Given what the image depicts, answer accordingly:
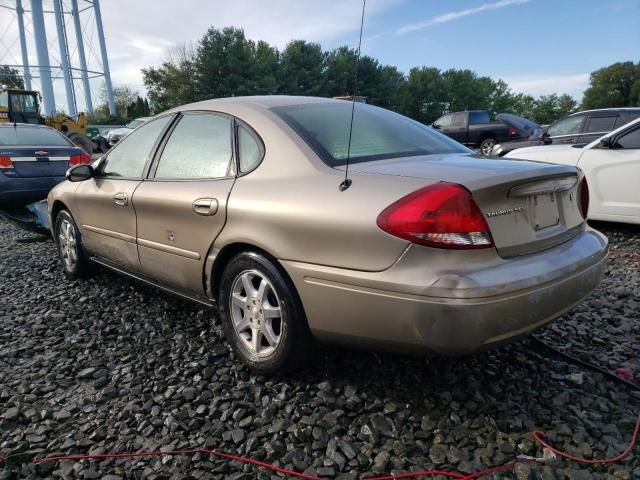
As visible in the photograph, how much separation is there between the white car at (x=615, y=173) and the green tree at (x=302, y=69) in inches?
1681

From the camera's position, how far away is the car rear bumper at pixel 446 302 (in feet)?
6.30

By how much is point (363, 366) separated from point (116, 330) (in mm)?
1704

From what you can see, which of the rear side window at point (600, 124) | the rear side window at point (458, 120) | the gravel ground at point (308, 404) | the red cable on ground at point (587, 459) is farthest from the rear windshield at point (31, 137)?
the rear side window at point (458, 120)

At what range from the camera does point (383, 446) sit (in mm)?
2070

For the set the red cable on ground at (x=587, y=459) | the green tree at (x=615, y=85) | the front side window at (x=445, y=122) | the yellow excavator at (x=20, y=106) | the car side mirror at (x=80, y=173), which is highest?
the green tree at (x=615, y=85)

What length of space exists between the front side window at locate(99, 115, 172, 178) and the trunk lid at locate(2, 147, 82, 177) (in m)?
4.14

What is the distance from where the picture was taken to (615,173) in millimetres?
5496

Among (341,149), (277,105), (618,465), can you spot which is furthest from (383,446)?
(277,105)

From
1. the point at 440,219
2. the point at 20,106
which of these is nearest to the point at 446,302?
the point at 440,219

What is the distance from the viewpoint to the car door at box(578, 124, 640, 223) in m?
5.36

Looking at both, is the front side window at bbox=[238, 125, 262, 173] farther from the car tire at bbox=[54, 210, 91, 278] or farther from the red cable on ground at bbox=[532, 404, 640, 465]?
the car tire at bbox=[54, 210, 91, 278]

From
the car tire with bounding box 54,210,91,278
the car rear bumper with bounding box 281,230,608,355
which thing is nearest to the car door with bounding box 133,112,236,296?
the car rear bumper with bounding box 281,230,608,355

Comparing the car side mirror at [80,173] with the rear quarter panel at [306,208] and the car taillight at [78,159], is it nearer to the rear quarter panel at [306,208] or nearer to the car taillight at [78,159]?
the rear quarter panel at [306,208]

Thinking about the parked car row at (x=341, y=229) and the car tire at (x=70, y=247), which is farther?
the car tire at (x=70, y=247)
